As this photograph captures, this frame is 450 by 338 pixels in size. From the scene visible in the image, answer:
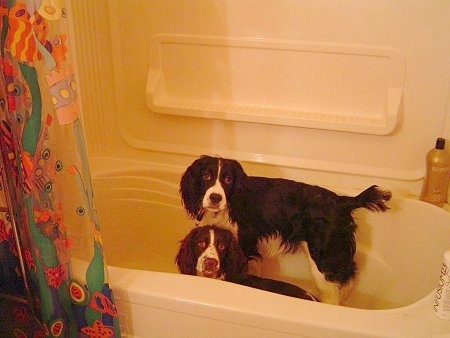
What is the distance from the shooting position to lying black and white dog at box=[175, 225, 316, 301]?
4.50 ft

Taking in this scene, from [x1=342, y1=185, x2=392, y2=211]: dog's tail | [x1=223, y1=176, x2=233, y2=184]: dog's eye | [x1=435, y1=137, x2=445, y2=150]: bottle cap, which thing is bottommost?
[x1=342, y1=185, x2=392, y2=211]: dog's tail

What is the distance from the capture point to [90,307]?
1.16 m

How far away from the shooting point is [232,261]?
142 cm

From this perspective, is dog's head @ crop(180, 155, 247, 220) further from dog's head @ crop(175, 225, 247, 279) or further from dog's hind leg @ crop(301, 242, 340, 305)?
dog's hind leg @ crop(301, 242, 340, 305)

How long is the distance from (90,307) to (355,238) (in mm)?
916

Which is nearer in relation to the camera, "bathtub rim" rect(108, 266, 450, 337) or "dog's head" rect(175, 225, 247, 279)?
"bathtub rim" rect(108, 266, 450, 337)

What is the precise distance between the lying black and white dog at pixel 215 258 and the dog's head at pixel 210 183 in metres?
0.09

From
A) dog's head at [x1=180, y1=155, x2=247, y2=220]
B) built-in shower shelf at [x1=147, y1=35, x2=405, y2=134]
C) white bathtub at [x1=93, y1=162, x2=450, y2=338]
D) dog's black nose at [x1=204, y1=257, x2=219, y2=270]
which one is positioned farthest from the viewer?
built-in shower shelf at [x1=147, y1=35, x2=405, y2=134]

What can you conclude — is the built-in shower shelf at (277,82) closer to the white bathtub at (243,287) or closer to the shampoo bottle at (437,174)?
the shampoo bottle at (437,174)

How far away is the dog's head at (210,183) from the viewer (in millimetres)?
1472

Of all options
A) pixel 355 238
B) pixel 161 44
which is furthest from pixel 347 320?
pixel 161 44

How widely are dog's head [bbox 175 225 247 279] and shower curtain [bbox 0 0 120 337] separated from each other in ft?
1.00

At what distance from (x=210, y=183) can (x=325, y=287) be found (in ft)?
1.67

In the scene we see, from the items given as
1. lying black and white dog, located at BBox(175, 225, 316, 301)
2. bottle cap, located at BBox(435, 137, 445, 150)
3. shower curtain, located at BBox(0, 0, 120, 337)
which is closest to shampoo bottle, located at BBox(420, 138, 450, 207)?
bottle cap, located at BBox(435, 137, 445, 150)
